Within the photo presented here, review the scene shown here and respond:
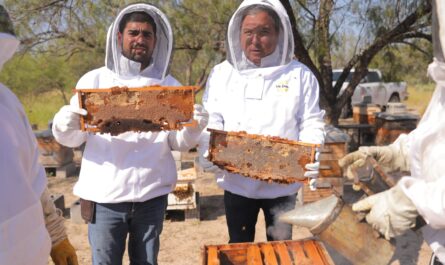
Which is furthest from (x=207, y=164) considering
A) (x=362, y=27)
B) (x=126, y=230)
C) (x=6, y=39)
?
(x=362, y=27)

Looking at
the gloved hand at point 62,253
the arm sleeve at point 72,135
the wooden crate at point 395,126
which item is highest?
the arm sleeve at point 72,135

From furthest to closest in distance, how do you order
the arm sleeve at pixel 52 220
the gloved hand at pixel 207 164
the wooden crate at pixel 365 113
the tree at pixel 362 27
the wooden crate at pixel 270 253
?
the wooden crate at pixel 365 113 < the tree at pixel 362 27 < the gloved hand at pixel 207 164 < the wooden crate at pixel 270 253 < the arm sleeve at pixel 52 220

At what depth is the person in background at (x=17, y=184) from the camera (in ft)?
4.16

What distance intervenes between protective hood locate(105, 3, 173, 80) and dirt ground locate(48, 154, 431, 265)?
231cm

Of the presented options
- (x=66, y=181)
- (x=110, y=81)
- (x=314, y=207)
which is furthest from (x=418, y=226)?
(x=66, y=181)

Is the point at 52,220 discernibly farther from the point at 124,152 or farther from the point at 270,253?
the point at 270,253

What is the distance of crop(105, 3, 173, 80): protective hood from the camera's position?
2379 millimetres

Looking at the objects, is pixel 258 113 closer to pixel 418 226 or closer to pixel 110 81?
pixel 110 81

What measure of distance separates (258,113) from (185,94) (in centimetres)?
48

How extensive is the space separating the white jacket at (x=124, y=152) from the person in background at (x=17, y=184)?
0.66 metres

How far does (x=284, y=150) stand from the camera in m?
2.35

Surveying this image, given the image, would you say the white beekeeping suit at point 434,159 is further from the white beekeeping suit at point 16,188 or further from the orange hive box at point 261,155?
the white beekeeping suit at point 16,188

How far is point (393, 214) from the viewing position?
1550 millimetres

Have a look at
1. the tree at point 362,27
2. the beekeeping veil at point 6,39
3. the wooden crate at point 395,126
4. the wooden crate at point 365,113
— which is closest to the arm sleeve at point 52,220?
the beekeeping veil at point 6,39
